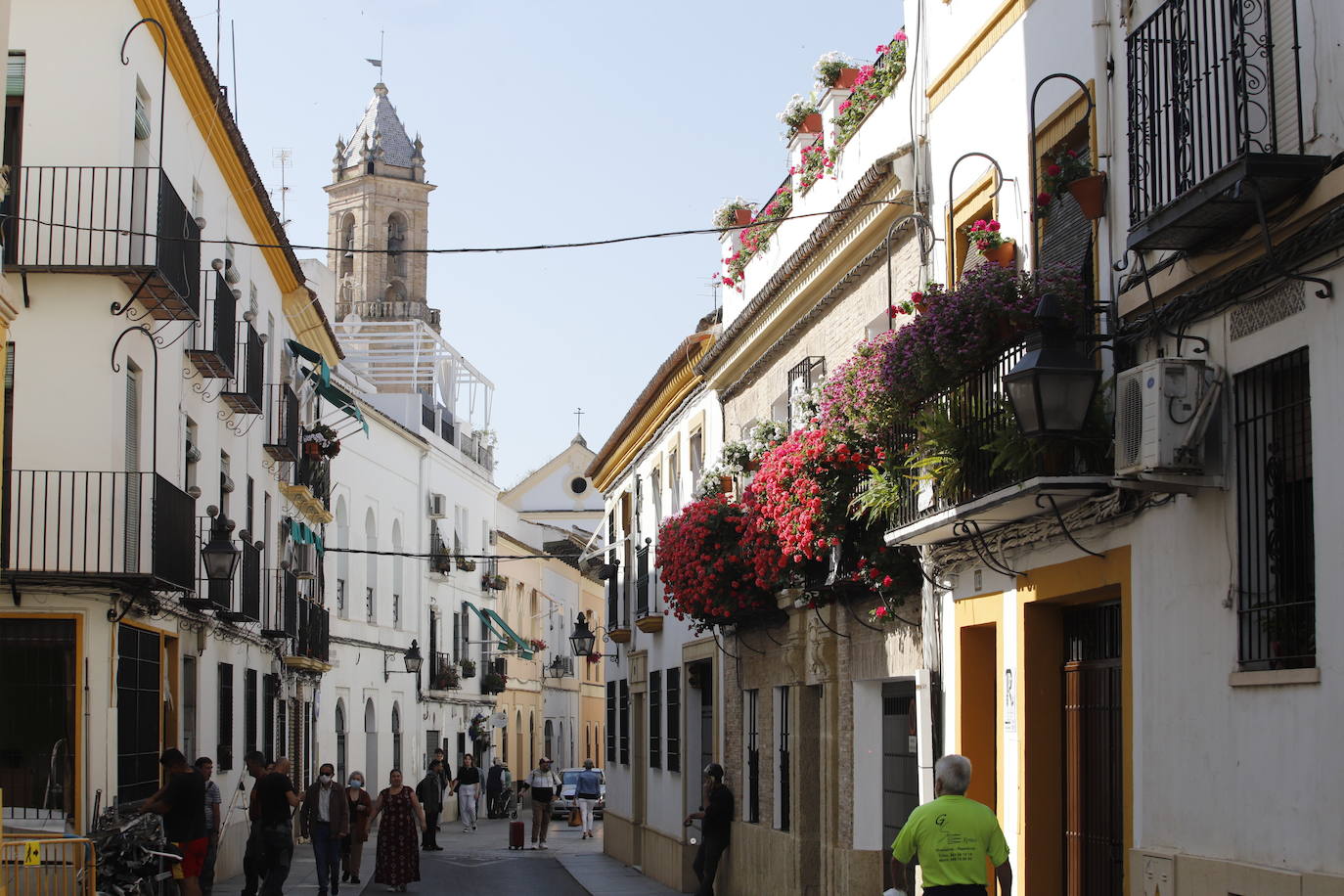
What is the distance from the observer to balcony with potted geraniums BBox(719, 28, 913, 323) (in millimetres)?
14109

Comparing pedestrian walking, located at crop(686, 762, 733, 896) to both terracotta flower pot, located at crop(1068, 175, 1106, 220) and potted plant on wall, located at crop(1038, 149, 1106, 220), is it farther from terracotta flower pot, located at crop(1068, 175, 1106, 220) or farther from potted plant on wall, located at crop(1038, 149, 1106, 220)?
terracotta flower pot, located at crop(1068, 175, 1106, 220)

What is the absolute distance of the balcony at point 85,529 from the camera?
16.0 metres

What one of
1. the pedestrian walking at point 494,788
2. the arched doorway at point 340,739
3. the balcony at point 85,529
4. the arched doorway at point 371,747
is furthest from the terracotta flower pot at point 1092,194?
the pedestrian walking at point 494,788

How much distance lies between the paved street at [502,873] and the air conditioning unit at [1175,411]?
15790 mm

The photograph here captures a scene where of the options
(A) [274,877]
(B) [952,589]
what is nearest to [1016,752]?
(B) [952,589]

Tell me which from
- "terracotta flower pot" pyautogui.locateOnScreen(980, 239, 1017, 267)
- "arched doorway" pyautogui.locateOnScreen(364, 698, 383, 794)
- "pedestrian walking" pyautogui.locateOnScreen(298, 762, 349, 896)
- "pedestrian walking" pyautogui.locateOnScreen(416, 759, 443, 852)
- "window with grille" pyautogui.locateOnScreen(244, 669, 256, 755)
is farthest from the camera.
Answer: "arched doorway" pyautogui.locateOnScreen(364, 698, 383, 794)

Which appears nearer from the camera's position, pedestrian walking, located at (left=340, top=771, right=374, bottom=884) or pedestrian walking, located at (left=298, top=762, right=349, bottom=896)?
pedestrian walking, located at (left=298, top=762, right=349, bottom=896)

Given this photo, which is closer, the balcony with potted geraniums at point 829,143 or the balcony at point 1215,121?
the balcony at point 1215,121

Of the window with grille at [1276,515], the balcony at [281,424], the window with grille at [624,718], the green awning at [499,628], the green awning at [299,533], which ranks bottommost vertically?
the window with grille at [624,718]

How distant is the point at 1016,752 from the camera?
10742 millimetres

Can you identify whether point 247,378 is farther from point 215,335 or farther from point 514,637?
point 514,637

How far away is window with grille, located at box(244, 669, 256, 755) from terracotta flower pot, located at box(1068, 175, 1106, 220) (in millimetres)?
18034

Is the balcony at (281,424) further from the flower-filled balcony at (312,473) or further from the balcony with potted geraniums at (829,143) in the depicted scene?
the balcony with potted geraniums at (829,143)

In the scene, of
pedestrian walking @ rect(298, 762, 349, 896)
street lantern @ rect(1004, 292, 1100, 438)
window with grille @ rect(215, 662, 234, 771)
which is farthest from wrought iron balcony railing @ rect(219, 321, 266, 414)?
street lantern @ rect(1004, 292, 1100, 438)
